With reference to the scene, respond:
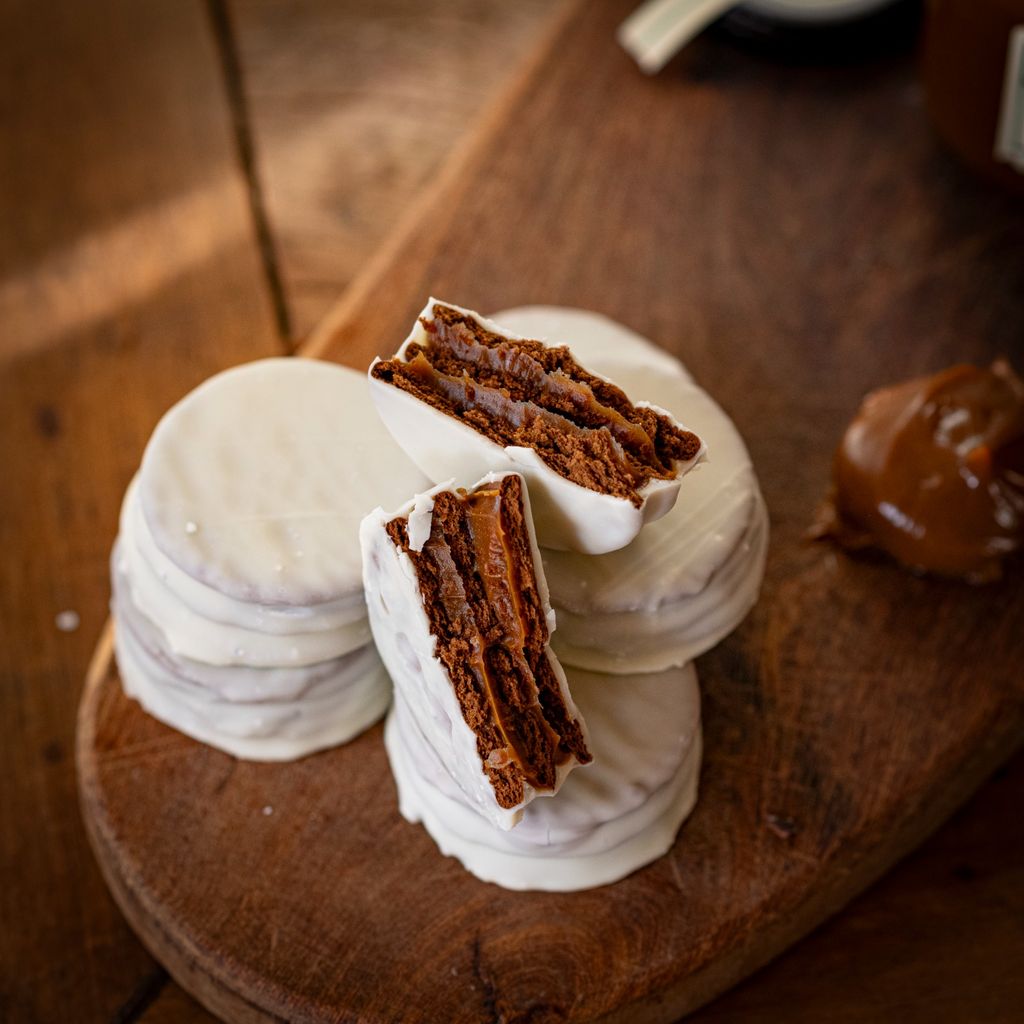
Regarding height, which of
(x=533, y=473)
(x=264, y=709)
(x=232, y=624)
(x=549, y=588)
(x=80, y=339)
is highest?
(x=533, y=473)

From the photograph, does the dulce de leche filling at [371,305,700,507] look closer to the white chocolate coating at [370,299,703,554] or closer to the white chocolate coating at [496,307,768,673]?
the white chocolate coating at [370,299,703,554]

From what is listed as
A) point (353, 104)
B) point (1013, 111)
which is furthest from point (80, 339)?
point (1013, 111)

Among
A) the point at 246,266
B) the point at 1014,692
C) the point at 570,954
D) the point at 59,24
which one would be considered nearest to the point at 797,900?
the point at 570,954

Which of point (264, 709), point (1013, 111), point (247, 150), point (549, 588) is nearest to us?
point (549, 588)

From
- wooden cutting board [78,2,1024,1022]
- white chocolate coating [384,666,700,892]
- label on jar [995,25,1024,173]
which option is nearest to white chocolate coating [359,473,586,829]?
white chocolate coating [384,666,700,892]

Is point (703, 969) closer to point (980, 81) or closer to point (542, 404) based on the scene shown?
point (542, 404)

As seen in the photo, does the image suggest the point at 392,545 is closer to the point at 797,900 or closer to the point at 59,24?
the point at 797,900

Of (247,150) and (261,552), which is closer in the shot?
(261,552)
